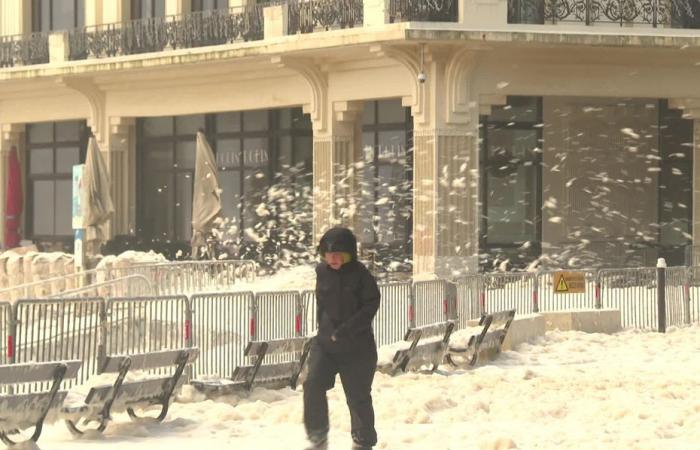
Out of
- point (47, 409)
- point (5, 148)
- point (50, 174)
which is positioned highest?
point (5, 148)

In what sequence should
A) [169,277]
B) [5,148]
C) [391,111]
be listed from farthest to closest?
[5,148] < [391,111] < [169,277]

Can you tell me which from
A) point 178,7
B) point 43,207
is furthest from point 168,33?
point 43,207

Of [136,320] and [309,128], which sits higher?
[309,128]

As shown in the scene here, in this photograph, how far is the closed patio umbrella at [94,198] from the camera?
32.1m

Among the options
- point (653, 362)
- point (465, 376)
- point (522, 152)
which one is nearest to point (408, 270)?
point (522, 152)

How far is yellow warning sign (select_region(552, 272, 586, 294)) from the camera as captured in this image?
25109 millimetres

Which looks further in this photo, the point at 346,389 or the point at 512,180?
the point at 512,180

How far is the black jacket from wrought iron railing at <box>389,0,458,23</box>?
64.0 feet

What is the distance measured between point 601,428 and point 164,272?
49.3 ft

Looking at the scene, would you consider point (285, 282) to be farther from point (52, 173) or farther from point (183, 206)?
point (52, 173)

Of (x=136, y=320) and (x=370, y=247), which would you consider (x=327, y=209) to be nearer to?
(x=370, y=247)

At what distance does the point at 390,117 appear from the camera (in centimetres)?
3566

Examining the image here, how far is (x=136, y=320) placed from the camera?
18391 mm

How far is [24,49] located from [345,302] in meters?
30.2
